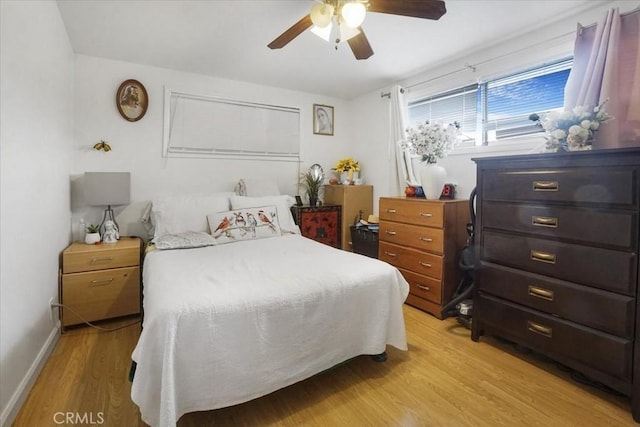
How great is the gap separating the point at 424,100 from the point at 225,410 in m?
3.32

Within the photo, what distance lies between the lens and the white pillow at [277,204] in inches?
122

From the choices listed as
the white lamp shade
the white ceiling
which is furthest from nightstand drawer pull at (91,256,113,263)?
the white ceiling

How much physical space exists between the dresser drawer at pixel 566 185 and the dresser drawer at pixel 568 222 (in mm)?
56

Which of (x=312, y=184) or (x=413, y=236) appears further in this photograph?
(x=312, y=184)

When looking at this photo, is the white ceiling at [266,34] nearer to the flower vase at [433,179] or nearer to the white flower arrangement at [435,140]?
the white flower arrangement at [435,140]

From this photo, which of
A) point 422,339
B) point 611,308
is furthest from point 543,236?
point 422,339

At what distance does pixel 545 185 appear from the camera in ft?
5.93

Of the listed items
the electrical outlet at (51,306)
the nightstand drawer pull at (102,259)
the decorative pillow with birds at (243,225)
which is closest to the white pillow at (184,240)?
the decorative pillow with birds at (243,225)

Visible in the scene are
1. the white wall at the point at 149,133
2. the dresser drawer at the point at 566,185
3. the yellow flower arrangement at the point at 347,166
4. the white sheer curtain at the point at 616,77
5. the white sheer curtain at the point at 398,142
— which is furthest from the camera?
the yellow flower arrangement at the point at 347,166

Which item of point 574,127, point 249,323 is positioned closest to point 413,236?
point 574,127

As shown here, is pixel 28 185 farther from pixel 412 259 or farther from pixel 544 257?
pixel 544 257

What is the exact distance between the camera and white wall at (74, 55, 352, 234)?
2869 millimetres

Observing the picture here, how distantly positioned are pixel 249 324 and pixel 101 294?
68.5 inches

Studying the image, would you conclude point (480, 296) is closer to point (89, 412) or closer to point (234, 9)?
point (89, 412)
